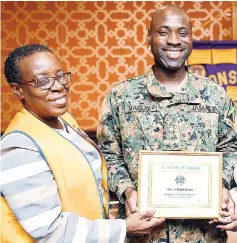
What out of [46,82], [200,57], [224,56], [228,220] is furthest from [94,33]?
[46,82]

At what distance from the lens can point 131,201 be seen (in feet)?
6.33

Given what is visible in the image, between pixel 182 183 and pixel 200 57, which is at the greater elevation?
pixel 200 57

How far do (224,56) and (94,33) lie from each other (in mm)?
1090

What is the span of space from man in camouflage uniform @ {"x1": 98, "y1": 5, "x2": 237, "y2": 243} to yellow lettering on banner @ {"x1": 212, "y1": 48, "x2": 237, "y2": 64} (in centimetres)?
184

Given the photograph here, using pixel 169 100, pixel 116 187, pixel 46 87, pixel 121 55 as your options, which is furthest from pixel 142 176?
pixel 121 55

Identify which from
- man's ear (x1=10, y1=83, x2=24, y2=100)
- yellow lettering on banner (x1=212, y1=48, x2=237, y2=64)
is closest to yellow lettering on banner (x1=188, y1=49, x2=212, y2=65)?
yellow lettering on banner (x1=212, y1=48, x2=237, y2=64)

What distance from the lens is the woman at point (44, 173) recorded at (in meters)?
1.45

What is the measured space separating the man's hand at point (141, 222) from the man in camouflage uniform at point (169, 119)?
17 centimetres

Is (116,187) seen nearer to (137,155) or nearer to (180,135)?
(137,155)

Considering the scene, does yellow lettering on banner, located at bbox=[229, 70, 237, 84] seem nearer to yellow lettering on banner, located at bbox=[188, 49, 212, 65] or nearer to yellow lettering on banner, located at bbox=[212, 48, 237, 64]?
yellow lettering on banner, located at bbox=[212, 48, 237, 64]

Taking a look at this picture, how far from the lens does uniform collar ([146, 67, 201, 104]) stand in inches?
80.7

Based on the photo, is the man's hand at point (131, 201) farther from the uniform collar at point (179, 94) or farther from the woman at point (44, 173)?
the uniform collar at point (179, 94)

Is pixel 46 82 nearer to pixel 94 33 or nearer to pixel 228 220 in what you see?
pixel 228 220

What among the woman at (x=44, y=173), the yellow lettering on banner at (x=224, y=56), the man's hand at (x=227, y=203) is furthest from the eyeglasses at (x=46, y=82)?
the yellow lettering on banner at (x=224, y=56)
